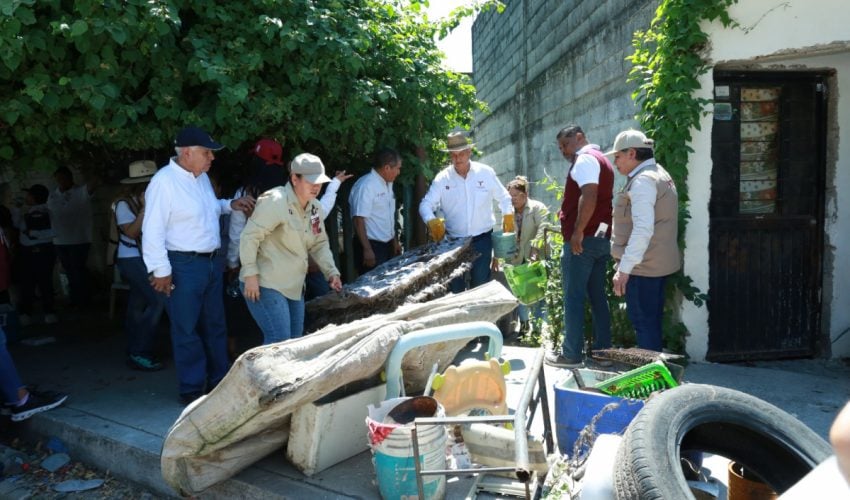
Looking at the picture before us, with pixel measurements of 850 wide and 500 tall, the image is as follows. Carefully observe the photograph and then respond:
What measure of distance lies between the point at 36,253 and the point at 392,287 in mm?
5233

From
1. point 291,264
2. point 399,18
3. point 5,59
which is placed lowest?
point 291,264

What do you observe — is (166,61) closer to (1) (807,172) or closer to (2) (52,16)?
(2) (52,16)

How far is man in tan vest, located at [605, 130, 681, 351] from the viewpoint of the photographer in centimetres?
470

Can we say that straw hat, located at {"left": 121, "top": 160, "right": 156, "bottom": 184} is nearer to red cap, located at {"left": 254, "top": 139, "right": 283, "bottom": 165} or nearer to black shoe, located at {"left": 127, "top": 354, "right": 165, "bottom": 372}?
red cap, located at {"left": 254, "top": 139, "right": 283, "bottom": 165}

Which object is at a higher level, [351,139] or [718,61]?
[718,61]

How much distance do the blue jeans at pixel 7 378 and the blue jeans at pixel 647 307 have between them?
449 cm

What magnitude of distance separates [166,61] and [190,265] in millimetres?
1576

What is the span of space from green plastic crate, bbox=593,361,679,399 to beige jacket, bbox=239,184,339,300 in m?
2.10

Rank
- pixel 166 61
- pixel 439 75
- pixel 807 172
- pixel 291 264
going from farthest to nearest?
pixel 439 75 → pixel 807 172 → pixel 166 61 → pixel 291 264

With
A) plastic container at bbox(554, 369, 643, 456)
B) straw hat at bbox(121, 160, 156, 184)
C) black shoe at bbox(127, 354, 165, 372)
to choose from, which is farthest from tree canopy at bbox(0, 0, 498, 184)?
plastic container at bbox(554, 369, 643, 456)

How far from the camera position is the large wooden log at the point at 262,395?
312cm

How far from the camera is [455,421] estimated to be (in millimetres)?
2811

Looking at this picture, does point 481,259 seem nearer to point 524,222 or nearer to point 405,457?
point 524,222

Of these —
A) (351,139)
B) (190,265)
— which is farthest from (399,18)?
(190,265)
